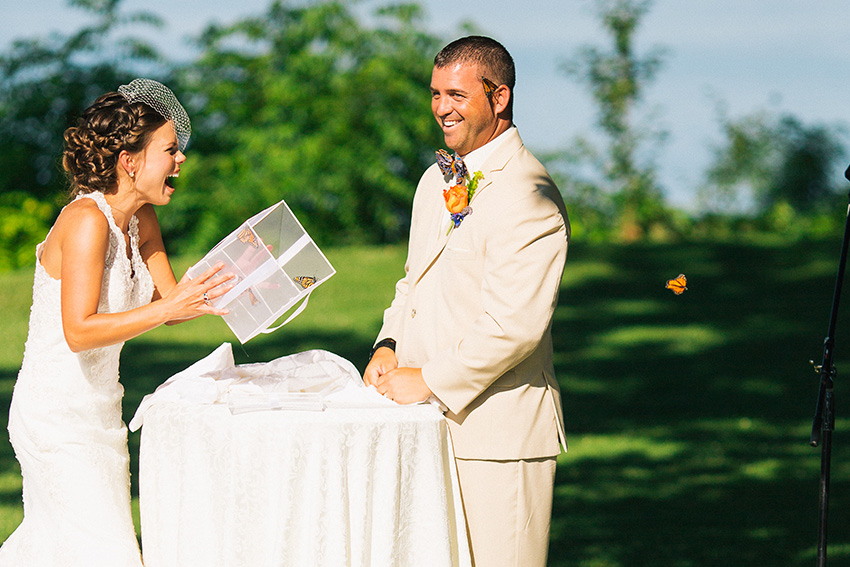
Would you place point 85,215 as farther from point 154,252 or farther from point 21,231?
point 21,231

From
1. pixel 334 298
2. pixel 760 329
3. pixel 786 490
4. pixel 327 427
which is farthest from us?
pixel 334 298

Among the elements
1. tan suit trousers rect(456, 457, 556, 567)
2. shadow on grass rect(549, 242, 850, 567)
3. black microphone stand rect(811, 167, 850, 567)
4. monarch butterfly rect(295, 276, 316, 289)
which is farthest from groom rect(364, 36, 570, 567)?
shadow on grass rect(549, 242, 850, 567)

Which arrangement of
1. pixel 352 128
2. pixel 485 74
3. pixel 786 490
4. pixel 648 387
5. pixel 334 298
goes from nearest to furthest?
pixel 485 74, pixel 786 490, pixel 648 387, pixel 334 298, pixel 352 128

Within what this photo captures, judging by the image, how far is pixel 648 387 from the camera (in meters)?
10.2

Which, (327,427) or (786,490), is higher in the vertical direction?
(327,427)

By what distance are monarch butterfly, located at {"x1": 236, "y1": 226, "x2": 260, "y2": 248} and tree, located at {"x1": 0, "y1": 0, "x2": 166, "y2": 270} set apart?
1632 cm

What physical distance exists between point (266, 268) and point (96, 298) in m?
0.56

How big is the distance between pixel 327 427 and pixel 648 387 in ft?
25.2

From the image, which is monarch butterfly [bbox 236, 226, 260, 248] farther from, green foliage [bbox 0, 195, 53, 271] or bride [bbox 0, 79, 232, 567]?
green foliage [bbox 0, 195, 53, 271]

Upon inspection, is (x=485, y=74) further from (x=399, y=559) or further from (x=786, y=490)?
(x=786, y=490)

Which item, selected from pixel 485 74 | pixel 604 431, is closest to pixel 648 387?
pixel 604 431

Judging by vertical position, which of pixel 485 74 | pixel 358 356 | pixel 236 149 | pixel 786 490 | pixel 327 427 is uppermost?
pixel 236 149

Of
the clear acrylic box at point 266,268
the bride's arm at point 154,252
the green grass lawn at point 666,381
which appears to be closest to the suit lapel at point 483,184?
the clear acrylic box at point 266,268

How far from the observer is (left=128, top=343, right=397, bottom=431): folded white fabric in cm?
314
